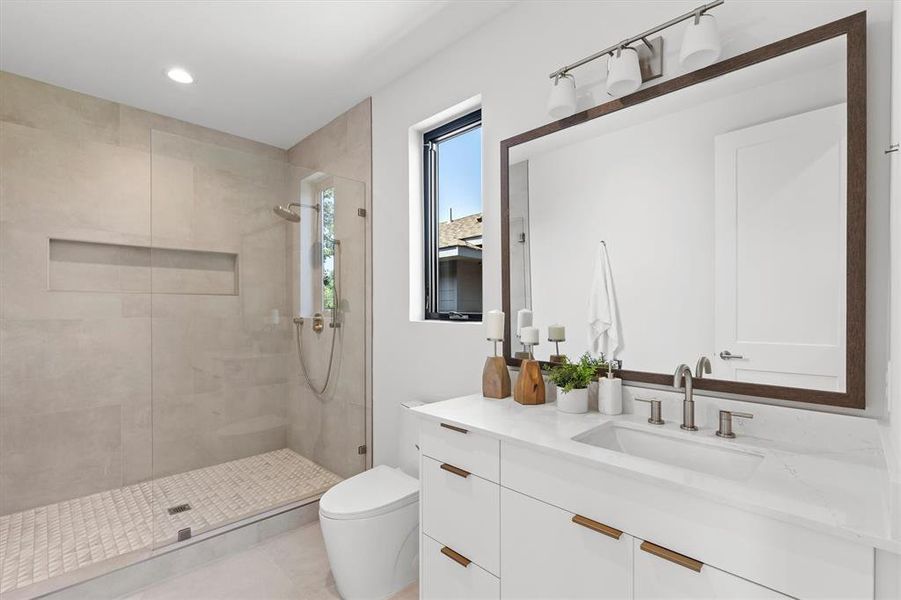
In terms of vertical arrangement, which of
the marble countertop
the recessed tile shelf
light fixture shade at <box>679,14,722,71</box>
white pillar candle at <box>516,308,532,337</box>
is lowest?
the marble countertop

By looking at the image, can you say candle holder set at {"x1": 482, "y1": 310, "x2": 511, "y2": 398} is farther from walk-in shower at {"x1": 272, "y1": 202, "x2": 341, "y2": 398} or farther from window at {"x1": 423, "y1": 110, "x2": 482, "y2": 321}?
walk-in shower at {"x1": 272, "y1": 202, "x2": 341, "y2": 398}

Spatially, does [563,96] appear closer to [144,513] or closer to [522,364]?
[522,364]

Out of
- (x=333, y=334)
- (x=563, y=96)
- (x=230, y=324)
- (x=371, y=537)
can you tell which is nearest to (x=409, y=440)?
(x=371, y=537)

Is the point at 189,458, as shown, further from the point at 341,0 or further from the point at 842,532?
the point at 842,532

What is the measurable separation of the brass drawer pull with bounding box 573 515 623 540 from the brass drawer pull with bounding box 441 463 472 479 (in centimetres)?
38

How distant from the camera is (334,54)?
2256 millimetres

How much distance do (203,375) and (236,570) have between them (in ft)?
3.20

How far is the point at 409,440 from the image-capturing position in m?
2.18

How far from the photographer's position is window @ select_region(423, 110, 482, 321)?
86.4 inches

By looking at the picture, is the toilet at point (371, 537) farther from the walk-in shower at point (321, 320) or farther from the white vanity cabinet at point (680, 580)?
the white vanity cabinet at point (680, 580)

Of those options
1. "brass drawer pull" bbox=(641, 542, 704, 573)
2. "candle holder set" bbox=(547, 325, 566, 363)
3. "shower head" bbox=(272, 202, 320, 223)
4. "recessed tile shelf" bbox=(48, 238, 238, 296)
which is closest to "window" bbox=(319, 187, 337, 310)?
"shower head" bbox=(272, 202, 320, 223)

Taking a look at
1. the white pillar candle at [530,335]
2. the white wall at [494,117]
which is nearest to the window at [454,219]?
the white wall at [494,117]

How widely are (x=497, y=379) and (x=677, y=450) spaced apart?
26.6 inches

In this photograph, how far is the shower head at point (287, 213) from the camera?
2.33m
